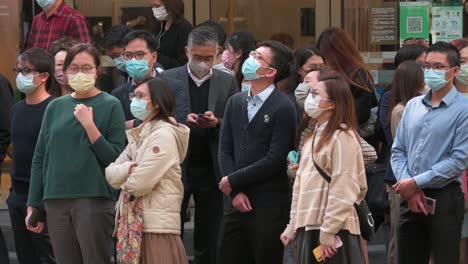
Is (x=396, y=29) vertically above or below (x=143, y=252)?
above

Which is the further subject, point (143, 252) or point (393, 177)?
point (393, 177)

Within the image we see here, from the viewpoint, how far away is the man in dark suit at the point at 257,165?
8.53 m

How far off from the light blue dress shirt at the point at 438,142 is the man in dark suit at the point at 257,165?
2.93 ft

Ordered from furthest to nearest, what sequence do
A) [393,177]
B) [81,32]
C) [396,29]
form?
[396,29] → [81,32] → [393,177]

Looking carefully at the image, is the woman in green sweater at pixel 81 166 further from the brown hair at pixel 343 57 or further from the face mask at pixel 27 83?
the brown hair at pixel 343 57

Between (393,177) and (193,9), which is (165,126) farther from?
(193,9)

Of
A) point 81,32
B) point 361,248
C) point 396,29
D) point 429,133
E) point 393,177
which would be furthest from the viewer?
point 396,29

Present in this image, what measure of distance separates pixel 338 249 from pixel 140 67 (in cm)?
266

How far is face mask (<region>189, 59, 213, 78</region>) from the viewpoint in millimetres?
9477

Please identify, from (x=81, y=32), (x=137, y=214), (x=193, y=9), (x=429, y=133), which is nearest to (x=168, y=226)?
(x=137, y=214)

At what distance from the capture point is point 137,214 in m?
8.20

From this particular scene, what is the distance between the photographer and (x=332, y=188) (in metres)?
7.57

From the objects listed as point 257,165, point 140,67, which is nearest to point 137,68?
point 140,67

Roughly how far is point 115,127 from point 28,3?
223 inches
